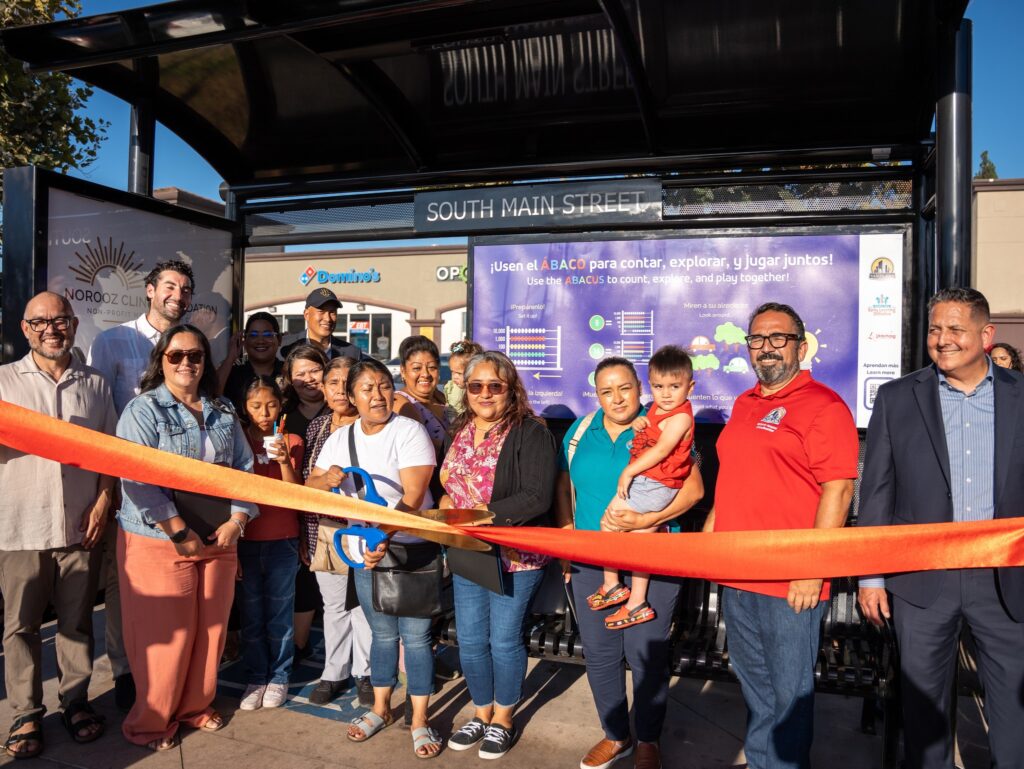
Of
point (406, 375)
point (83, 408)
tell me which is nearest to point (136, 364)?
point (83, 408)

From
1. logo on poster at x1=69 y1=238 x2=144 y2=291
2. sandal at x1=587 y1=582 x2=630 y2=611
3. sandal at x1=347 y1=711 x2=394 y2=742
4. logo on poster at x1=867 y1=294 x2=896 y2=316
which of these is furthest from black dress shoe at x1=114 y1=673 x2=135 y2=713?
logo on poster at x1=867 y1=294 x2=896 y2=316

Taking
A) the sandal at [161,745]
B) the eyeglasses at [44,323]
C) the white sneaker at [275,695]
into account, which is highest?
the eyeglasses at [44,323]

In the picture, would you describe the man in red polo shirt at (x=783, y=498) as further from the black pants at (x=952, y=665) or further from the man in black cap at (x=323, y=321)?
the man in black cap at (x=323, y=321)

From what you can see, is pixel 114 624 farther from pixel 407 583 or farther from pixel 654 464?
pixel 654 464

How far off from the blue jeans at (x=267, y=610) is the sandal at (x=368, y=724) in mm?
669

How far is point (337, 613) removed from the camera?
13.3 ft

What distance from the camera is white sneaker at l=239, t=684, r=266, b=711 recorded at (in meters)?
3.98

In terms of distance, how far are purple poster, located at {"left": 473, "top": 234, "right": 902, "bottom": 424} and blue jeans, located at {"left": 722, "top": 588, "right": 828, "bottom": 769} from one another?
5.21 ft

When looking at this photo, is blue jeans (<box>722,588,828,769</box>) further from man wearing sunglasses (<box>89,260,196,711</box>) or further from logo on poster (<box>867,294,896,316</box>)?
man wearing sunglasses (<box>89,260,196,711</box>)

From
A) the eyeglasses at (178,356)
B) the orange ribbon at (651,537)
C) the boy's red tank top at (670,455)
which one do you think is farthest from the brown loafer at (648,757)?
the eyeglasses at (178,356)

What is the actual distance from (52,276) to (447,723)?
3.26m

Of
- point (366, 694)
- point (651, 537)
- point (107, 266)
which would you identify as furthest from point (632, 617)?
point (107, 266)

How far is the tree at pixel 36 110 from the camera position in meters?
10.7

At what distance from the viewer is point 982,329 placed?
271 cm
